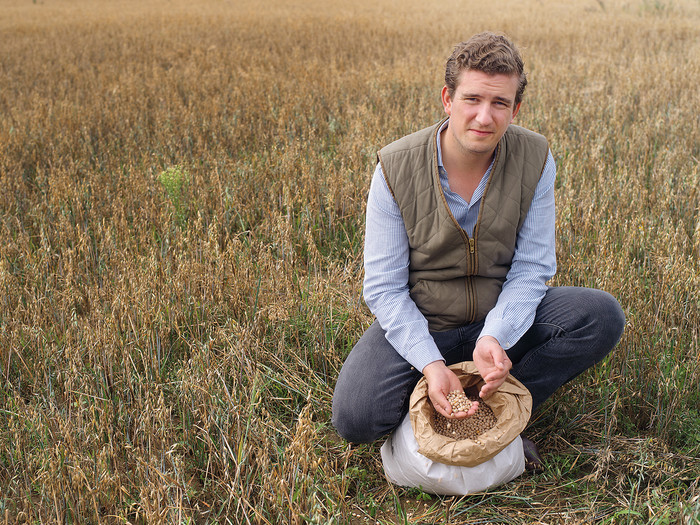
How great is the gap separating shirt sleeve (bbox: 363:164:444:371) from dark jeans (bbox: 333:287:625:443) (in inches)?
4.9

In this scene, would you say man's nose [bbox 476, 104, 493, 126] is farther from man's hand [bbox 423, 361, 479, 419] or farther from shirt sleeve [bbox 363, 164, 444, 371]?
man's hand [bbox 423, 361, 479, 419]

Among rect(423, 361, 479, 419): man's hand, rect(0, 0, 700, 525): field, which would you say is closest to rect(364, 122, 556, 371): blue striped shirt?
rect(423, 361, 479, 419): man's hand

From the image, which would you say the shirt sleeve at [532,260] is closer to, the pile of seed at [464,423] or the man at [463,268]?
the man at [463,268]

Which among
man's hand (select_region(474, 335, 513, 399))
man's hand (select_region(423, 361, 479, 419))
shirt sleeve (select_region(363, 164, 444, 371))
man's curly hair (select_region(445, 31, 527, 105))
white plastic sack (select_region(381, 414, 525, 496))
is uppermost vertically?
man's curly hair (select_region(445, 31, 527, 105))

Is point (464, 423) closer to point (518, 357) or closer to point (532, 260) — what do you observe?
point (518, 357)

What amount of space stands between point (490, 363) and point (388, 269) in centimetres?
53

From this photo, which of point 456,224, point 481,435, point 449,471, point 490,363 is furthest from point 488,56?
point 449,471

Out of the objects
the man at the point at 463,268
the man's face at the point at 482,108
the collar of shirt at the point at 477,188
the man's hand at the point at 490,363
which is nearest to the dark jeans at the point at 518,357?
the man at the point at 463,268

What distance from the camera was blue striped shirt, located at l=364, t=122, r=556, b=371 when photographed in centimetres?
231

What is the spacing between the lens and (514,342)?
90.0 inches

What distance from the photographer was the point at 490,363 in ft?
7.25

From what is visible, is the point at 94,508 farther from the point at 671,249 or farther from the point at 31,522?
the point at 671,249

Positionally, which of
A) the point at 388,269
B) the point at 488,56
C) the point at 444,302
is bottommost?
the point at 444,302

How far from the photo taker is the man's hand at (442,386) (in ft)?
6.89
